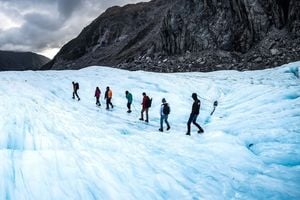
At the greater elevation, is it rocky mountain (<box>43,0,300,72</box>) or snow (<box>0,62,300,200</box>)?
rocky mountain (<box>43,0,300,72</box>)

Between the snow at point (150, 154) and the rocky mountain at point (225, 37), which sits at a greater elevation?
the rocky mountain at point (225, 37)

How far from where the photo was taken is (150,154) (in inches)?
363

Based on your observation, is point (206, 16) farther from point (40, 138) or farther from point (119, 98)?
point (40, 138)

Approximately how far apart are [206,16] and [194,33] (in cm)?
337

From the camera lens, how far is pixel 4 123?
398 inches

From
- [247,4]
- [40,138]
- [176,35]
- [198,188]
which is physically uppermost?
[247,4]

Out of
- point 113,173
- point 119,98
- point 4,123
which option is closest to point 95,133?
point 4,123

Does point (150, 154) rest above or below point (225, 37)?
below

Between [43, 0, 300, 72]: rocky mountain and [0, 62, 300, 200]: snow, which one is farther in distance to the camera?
[43, 0, 300, 72]: rocky mountain

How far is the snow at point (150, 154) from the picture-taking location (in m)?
6.76

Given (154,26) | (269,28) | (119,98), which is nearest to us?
(119,98)

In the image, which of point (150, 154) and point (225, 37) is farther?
point (225, 37)

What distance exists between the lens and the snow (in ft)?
22.2

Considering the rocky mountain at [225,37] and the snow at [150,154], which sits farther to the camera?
the rocky mountain at [225,37]
